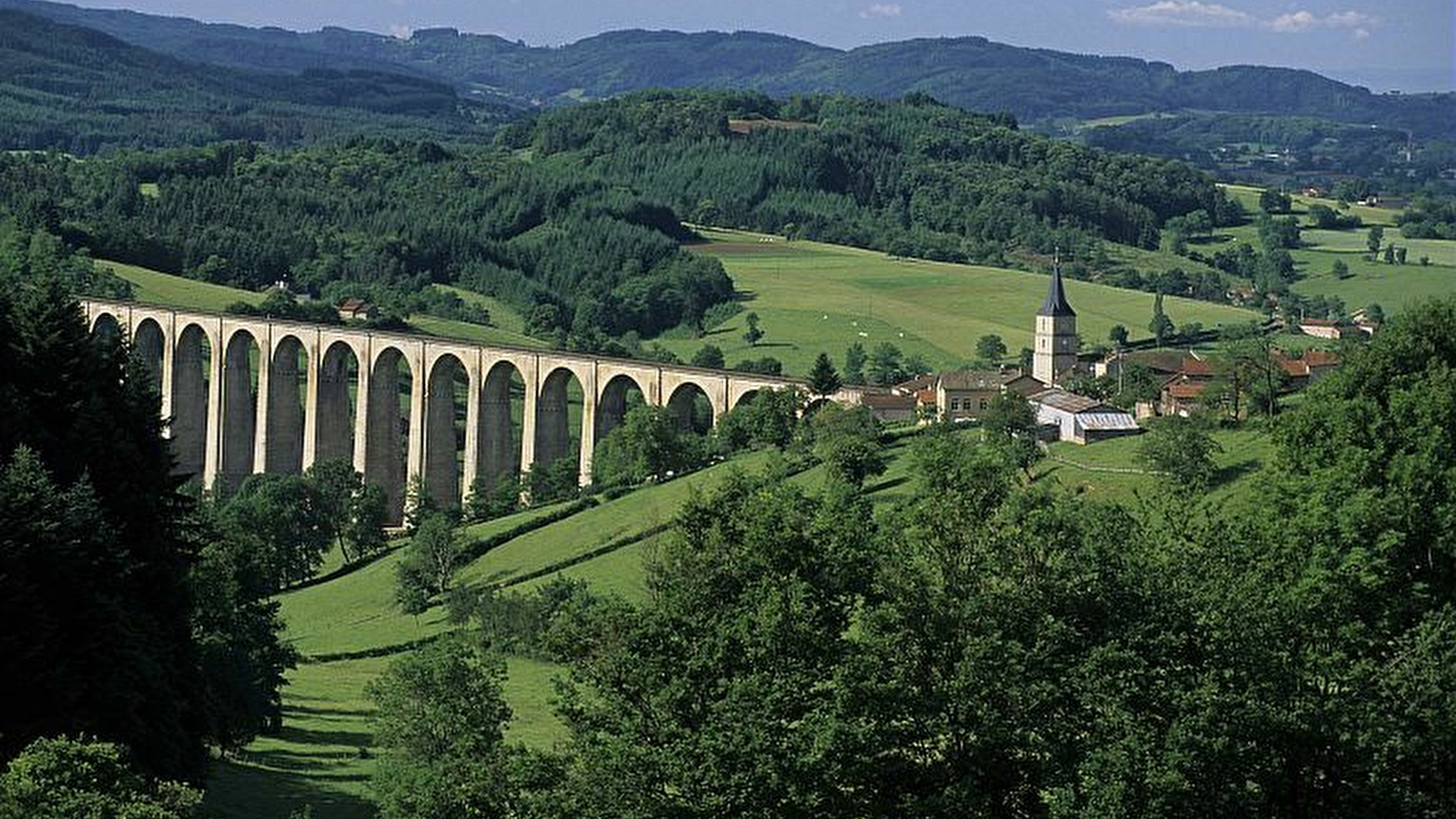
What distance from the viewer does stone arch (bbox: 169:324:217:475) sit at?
118 metres

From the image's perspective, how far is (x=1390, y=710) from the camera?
101 ft

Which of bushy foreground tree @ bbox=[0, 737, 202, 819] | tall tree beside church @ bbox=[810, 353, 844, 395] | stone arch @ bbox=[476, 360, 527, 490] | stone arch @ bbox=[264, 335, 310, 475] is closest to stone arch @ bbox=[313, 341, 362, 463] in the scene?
stone arch @ bbox=[264, 335, 310, 475]

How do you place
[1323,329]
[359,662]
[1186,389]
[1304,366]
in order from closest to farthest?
1. [359,662]
2. [1186,389]
3. [1304,366]
4. [1323,329]

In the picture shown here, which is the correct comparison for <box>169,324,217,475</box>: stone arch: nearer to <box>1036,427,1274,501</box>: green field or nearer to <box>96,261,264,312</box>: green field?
<box>96,261,264,312</box>: green field

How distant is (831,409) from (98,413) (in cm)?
4919

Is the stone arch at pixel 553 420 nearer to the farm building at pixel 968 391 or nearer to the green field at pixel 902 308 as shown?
the farm building at pixel 968 391

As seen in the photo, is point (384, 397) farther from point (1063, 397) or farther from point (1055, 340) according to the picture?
point (1063, 397)

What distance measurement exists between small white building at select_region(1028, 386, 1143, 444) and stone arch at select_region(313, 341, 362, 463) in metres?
42.6

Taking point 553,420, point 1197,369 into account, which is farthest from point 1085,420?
point 553,420

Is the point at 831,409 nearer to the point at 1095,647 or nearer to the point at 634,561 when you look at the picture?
the point at 634,561

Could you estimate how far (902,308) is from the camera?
158m

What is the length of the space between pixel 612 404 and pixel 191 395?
96.2ft

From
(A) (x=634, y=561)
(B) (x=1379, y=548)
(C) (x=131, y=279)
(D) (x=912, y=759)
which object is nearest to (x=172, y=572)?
(D) (x=912, y=759)

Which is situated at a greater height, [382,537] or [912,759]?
[912,759]
